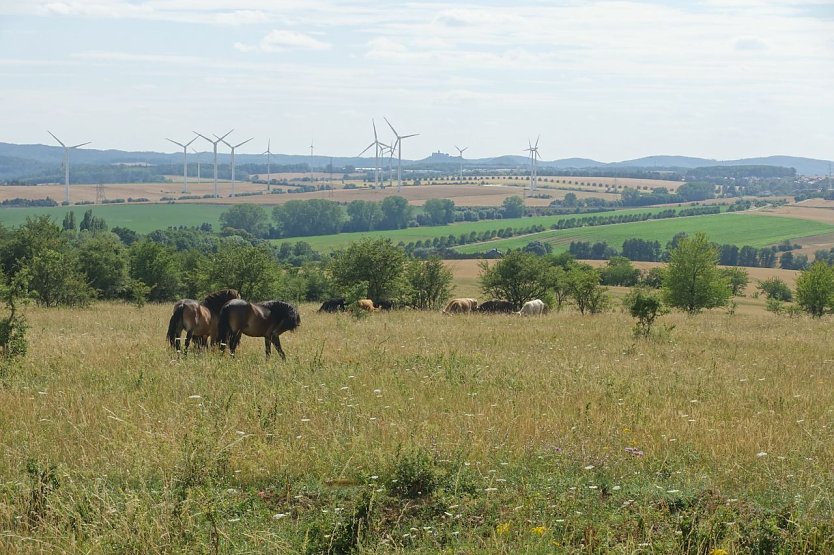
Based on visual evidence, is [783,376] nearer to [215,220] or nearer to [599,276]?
[599,276]

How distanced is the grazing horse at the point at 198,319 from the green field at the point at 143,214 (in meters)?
126

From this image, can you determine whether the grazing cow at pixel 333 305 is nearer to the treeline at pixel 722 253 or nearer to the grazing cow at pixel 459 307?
the grazing cow at pixel 459 307

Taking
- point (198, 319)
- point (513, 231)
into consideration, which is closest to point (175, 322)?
point (198, 319)

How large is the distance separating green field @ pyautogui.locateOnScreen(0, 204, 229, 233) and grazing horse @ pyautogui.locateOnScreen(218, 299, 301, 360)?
418 feet

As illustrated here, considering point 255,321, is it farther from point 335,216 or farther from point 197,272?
point 335,216

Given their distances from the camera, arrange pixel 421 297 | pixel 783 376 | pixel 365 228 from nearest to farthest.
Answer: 1. pixel 783 376
2. pixel 421 297
3. pixel 365 228

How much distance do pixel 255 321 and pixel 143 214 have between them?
15335 centimetres

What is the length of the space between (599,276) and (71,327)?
67.3 feet

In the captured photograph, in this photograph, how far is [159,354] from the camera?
15.5 meters

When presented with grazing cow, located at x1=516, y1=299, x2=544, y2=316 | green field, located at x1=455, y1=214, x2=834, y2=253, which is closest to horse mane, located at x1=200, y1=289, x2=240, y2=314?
grazing cow, located at x1=516, y1=299, x2=544, y2=316

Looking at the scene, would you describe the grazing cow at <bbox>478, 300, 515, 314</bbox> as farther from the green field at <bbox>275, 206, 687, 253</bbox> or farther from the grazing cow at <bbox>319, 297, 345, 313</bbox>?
the green field at <bbox>275, 206, 687, 253</bbox>

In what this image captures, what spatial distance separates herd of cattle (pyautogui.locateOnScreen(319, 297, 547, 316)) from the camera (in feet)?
110

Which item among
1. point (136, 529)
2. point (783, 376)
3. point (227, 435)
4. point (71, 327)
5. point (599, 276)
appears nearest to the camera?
point (136, 529)

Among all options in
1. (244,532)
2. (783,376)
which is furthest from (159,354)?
(783,376)
